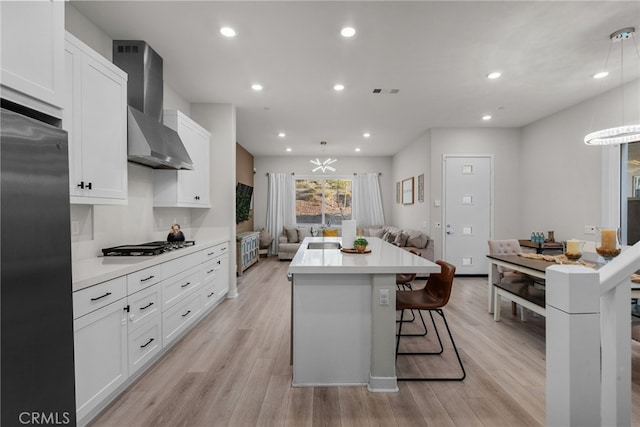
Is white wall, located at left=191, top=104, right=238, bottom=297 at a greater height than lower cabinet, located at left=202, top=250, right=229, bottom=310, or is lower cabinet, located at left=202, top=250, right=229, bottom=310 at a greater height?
white wall, located at left=191, top=104, right=238, bottom=297

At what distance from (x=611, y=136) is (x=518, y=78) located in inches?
47.3

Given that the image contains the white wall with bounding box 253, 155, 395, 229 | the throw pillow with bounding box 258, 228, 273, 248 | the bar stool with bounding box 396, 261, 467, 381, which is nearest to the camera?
the bar stool with bounding box 396, 261, 467, 381

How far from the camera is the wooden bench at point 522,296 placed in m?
2.86

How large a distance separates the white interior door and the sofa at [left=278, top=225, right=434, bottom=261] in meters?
0.40

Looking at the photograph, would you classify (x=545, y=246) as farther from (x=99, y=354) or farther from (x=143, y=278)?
(x=99, y=354)

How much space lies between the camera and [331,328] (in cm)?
221

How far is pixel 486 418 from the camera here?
187cm

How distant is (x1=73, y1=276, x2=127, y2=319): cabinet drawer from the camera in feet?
5.40

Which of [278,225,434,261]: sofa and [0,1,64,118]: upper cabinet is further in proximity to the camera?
[278,225,434,261]: sofa

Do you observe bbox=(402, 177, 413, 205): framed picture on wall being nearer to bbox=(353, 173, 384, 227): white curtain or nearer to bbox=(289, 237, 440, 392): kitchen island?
bbox=(353, 173, 384, 227): white curtain

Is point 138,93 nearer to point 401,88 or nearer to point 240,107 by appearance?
point 240,107

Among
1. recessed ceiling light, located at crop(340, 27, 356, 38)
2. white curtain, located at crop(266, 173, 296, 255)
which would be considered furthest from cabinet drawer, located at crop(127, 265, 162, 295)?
white curtain, located at crop(266, 173, 296, 255)

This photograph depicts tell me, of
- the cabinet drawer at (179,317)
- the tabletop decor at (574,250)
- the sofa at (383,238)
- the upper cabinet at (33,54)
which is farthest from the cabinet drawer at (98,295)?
the sofa at (383,238)

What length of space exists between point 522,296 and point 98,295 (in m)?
3.67
